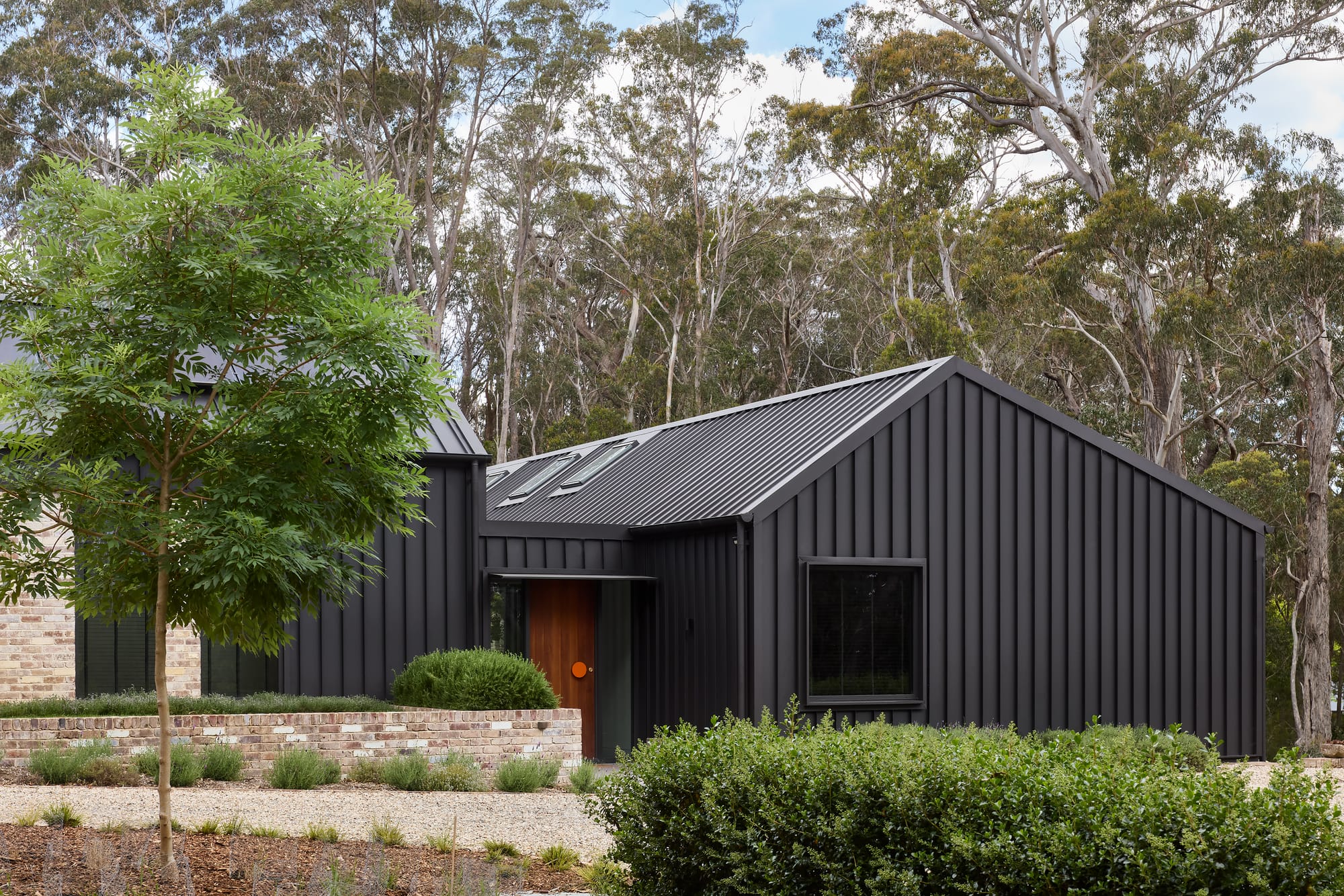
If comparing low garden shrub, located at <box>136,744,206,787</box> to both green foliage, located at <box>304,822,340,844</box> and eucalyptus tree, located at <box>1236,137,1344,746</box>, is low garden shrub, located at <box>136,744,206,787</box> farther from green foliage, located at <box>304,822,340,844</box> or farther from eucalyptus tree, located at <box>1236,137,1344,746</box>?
eucalyptus tree, located at <box>1236,137,1344,746</box>

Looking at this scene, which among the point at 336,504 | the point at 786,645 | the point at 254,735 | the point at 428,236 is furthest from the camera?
the point at 428,236

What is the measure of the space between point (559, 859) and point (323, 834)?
1.50m

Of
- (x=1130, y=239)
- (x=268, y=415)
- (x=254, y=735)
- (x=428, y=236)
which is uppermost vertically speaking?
(x=428, y=236)

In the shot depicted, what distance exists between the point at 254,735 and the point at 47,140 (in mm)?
23937

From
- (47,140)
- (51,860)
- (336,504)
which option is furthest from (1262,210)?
(47,140)

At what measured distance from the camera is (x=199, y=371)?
7789 millimetres

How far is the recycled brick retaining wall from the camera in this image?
11.7 metres

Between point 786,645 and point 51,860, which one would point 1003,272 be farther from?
point 51,860

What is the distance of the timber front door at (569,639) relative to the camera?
16.8m

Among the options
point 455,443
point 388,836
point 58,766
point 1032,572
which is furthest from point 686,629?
point 388,836

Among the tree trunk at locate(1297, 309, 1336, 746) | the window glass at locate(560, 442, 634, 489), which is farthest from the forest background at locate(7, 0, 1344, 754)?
the window glass at locate(560, 442, 634, 489)

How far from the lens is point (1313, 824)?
4793 millimetres

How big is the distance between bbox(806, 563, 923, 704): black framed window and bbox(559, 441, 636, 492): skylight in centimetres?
623

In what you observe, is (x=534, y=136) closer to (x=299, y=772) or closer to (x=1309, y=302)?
(x=1309, y=302)
